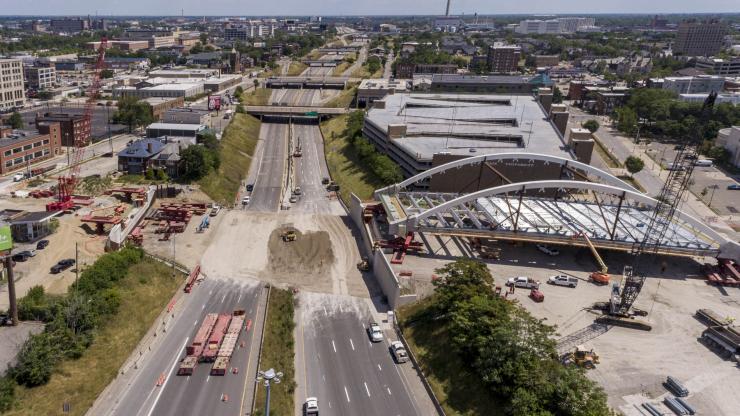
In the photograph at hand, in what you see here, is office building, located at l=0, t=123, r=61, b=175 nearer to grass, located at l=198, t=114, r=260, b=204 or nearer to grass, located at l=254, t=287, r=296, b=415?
grass, located at l=198, t=114, r=260, b=204

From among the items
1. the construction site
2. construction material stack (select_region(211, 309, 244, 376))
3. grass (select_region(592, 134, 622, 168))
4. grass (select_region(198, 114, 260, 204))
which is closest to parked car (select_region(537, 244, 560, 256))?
the construction site

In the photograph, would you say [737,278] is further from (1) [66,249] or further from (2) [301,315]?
(1) [66,249]

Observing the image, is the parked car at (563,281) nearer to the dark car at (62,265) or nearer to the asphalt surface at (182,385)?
the asphalt surface at (182,385)

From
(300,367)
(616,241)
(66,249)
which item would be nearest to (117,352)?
(300,367)

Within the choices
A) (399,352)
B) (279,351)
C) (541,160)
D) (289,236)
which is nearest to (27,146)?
(289,236)

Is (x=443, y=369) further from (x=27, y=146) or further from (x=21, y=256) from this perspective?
(x=27, y=146)

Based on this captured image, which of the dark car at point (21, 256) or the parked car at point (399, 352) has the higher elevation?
the parked car at point (399, 352)

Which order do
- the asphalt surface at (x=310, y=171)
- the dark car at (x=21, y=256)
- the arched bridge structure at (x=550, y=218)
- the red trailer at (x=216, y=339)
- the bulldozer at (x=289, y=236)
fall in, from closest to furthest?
the red trailer at (x=216, y=339)
the dark car at (x=21, y=256)
the arched bridge structure at (x=550, y=218)
the bulldozer at (x=289, y=236)
the asphalt surface at (x=310, y=171)

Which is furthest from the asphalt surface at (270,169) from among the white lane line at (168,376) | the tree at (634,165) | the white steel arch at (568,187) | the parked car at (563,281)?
the tree at (634,165)
